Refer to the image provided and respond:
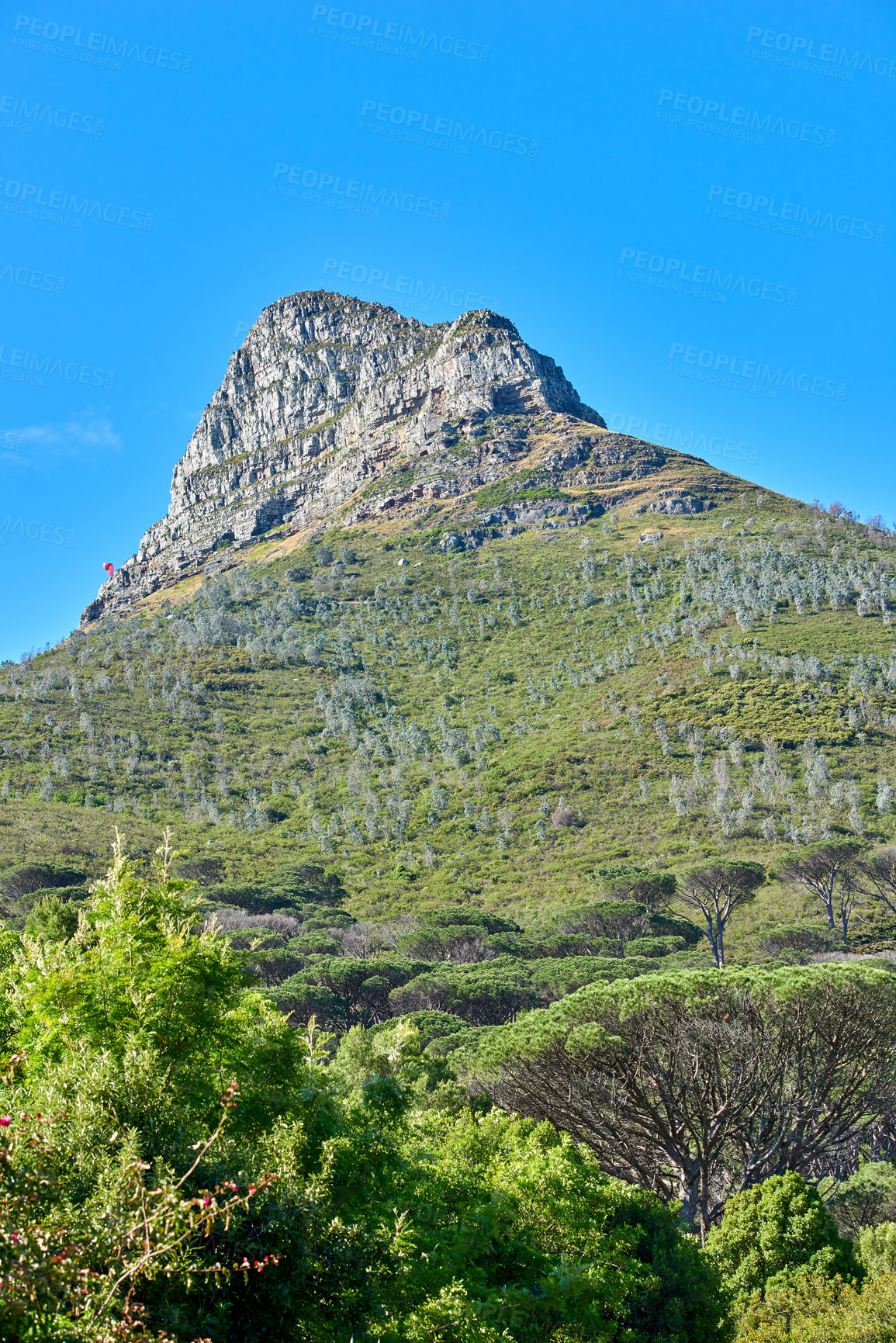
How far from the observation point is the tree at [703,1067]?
1816 centimetres

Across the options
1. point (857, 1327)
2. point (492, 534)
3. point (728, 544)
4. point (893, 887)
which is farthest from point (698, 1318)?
point (492, 534)

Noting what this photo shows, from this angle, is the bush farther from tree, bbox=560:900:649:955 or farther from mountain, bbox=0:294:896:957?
tree, bbox=560:900:649:955

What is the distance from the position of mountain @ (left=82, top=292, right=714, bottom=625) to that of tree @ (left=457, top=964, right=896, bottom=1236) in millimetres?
106949

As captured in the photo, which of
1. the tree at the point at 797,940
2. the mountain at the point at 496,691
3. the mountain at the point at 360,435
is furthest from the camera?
the mountain at the point at 360,435

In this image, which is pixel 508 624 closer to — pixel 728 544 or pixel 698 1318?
pixel 728 544

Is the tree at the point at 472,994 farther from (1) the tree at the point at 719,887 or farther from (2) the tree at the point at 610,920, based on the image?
(1) the tree at the point at 719,887

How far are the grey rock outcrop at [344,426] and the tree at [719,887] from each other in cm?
10045

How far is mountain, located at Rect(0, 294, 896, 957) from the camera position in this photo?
59906mm

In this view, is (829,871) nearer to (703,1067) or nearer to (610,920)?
(610,920)

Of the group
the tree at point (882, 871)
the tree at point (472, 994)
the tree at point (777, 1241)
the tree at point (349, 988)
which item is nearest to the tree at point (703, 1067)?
the tree at point (777, 1241)

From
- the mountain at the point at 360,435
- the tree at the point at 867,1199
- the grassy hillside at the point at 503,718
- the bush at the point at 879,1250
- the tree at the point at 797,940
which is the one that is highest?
the mountain at the point at 360,435

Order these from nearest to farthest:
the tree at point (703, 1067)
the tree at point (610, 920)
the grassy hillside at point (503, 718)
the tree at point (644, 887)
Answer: the tree at point (703, 1067)
the tree at point (610, 920)
the tree at point (644, 887)
the grassy hillside at point (503, 718)

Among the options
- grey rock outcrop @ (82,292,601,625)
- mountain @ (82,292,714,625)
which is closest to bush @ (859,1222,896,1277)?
mountain @ (82,292,714,625)

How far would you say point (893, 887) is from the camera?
45562 mm
